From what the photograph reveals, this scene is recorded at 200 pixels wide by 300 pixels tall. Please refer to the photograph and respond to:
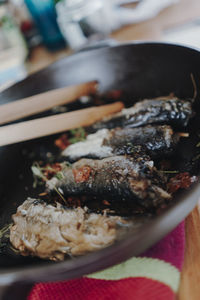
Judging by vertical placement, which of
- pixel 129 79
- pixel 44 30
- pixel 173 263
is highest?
pixel 44 30

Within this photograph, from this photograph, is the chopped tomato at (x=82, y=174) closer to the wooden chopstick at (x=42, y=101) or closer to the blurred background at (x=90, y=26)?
the wooden chopstick at (x=42, y=101)

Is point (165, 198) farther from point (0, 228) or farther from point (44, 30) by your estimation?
point (44, 30)

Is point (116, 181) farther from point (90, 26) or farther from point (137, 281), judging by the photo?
point (90, 26)

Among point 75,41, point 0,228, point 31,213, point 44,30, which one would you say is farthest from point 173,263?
point 44,30

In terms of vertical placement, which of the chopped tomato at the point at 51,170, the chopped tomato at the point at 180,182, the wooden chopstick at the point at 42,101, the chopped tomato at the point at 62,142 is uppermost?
the wooden chopstick at the point at 42,101

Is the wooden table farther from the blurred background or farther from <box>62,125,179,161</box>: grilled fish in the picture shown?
<box>62,125,179,161</box>: grilled fish

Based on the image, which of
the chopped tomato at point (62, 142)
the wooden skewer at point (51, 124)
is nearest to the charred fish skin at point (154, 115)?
the wooden skewer at point (51, 124)

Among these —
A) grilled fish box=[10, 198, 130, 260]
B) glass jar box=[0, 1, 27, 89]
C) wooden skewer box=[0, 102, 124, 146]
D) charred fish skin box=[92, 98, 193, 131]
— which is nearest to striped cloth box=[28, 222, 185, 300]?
grilled fish box=[10, 198, 130, 260]
